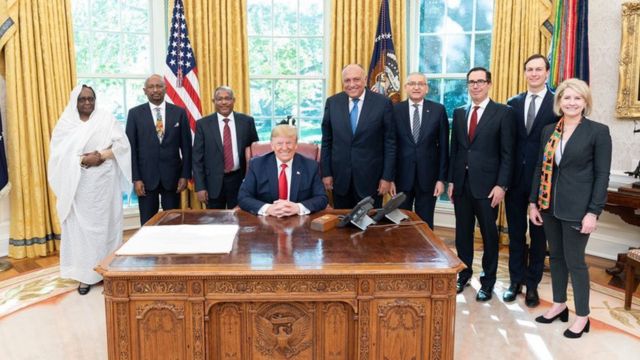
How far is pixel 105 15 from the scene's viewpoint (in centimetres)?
549

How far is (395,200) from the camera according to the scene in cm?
269

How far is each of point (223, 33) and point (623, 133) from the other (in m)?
3.93

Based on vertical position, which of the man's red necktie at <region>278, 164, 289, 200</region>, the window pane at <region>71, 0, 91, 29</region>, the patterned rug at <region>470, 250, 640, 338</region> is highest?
the window pane at <region>71, 0, 91, 29</region>

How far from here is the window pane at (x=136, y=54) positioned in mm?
5637

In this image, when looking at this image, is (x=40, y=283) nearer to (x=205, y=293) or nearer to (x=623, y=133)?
(x=205, y=293)

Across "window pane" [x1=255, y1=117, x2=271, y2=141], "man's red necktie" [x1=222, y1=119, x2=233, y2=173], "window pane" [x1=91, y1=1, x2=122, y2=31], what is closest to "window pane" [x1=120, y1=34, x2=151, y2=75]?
"window pane" [x1=91, y1=1, x2=122, y2=31]

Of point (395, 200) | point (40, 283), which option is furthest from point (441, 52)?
point (40, 283)

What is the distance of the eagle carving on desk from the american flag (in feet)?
11.3

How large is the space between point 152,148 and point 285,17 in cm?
259

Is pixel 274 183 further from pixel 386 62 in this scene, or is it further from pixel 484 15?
pixel 484 15

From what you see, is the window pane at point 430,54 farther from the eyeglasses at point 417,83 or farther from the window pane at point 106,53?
the window pane at point 106,53

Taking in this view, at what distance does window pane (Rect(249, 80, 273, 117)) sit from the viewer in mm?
6043

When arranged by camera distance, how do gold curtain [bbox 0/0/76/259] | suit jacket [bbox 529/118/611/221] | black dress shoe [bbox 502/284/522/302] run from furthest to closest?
gold curtain [bbox 0/0/76/259] < black dress shoe [bbox 502/284/522/302] < suit jacket [bbox 529/118/611/221]

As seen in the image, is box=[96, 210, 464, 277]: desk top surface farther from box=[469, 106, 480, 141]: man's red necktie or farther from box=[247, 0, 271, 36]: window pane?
box=[247, 0, 271, 36]: window pane
